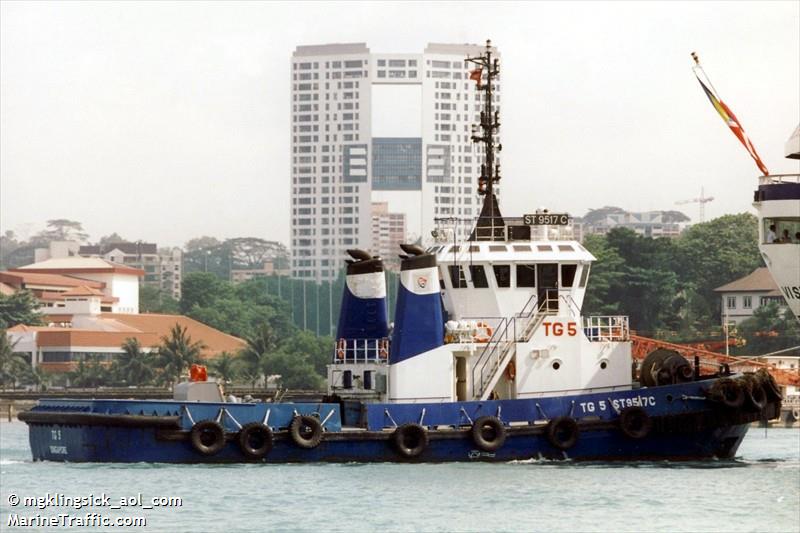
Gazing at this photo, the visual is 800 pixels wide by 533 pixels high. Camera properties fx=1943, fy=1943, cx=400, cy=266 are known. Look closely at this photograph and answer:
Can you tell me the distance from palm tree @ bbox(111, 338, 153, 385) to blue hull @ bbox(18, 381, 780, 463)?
64.7 meters

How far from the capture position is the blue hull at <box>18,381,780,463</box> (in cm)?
4053

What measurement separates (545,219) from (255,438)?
8114 millimetres

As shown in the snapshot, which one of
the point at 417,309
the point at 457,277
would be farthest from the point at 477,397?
the point at 457,277

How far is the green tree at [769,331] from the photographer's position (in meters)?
92.6

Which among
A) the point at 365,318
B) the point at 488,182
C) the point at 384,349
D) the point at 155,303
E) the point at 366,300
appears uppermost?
the point at 155,303

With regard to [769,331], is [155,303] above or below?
above

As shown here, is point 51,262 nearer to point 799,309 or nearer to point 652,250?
point 652,250

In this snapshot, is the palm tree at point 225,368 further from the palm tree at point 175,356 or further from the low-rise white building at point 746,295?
the low-rise white building at point 746,295

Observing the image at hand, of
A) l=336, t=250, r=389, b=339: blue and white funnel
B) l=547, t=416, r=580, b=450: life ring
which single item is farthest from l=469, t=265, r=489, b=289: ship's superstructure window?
l=547, t=416, r=580, b=450: life ring

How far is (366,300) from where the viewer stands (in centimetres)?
4438

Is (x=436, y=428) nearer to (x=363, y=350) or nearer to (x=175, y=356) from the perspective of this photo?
(x=363, y=350)

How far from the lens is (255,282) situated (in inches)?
6280

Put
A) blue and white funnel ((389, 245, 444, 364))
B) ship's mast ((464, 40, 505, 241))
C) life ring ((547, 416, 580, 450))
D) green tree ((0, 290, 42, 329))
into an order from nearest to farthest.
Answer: life ring ((547, 416, 580, 450)), blue and white funnel ((389, 245, 444, 364)), ship's mast ((464, 40, 505, 241)), green tree ((0, 290, 42, 329))

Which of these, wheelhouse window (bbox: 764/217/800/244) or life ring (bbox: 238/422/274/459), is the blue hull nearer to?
life ring (bbox: 238/422/274/459)
